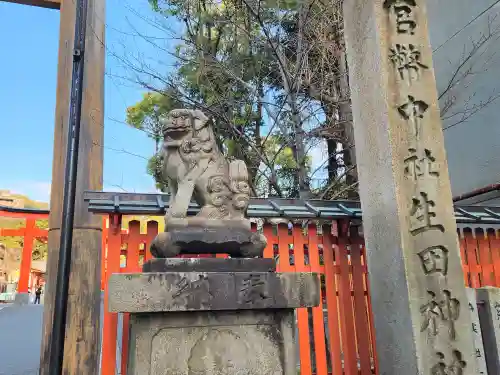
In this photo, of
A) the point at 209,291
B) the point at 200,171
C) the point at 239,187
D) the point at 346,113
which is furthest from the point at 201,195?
the point at 346,113

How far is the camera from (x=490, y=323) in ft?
12.2

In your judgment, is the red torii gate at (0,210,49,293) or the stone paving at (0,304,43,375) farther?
the red torii gate at (0,210,49,293)

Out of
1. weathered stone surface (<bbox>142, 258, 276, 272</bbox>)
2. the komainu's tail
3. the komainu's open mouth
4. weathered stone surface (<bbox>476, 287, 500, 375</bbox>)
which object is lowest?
weathered stone surface (<bbox>476, 287, 500, 375</bbox>)

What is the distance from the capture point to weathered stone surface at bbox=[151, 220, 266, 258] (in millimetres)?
2971

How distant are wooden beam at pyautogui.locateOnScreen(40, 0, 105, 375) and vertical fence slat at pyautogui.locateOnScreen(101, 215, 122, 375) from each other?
1.40 ft

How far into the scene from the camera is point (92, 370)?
4504mm

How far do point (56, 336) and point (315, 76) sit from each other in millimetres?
7214

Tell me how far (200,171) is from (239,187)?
341mm

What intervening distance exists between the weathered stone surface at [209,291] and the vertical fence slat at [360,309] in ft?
7.02

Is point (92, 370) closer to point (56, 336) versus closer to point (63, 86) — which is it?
point (56, 336)

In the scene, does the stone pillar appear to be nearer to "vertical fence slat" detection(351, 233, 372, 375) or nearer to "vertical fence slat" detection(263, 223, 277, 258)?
"vertical fence slat" detection(351, 233, 372, 375)

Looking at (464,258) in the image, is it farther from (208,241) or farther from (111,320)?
(111,320)

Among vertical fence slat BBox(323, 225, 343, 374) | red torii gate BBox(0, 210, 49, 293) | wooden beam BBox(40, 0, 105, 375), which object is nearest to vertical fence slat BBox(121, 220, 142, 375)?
wooden beam BBox(40, 0, 105, 375)

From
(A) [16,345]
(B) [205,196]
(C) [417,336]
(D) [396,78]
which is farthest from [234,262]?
(A) [16,345]
